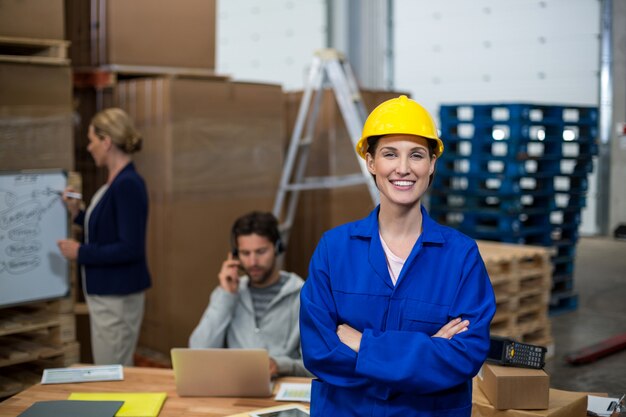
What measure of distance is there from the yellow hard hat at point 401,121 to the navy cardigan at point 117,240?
7.65ft

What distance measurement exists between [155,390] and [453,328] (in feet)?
5.06

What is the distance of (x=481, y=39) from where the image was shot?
12.6 m

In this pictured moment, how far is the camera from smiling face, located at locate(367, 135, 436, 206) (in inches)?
90.0

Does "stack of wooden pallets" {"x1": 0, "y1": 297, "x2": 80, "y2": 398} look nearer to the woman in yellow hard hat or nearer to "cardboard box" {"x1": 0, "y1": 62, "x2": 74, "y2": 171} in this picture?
"cardboard box" {"x1": 0, "y1": 62, "x2": 74, "y2": 171}

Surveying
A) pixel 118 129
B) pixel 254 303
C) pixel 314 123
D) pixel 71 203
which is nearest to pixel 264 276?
pixel 254 303

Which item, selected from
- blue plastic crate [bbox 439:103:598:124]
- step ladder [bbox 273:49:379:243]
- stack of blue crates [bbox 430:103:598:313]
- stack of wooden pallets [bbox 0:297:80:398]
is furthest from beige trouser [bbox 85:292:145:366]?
blue plastic crate [bbox 439:103:598:124]

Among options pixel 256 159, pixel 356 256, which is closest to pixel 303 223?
pixel 256 159

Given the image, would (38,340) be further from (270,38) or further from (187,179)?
(270,38)

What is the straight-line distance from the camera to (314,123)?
6871mm

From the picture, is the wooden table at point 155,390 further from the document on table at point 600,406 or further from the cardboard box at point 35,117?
the cardboard box at point 35,117

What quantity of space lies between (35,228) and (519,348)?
275 centimetres

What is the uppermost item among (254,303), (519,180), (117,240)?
(519,180)

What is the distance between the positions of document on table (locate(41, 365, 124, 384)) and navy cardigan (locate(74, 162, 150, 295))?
0.89 m

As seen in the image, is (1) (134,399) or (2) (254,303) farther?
(2) (254,303)
